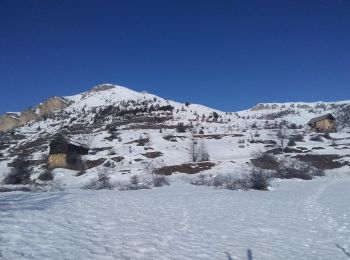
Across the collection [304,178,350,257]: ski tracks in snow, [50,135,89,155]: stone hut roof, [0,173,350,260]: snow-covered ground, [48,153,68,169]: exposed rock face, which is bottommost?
[304,178,350,257]: ski tracks in snow

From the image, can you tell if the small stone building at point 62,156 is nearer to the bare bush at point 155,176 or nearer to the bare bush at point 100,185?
the bare bush at point 155,176

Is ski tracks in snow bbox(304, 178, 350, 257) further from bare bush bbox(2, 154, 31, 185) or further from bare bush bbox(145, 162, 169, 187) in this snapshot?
bare bush bbox(2, 154, 31, 185)

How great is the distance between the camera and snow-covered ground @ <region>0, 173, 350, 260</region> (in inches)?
338

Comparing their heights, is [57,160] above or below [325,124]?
below

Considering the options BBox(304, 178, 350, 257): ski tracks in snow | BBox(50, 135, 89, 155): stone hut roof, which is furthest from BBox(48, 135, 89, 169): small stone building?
BBox(304, 178, 350, 257): ski tracks in snow

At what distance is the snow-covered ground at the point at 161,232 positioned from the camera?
28.1 feet

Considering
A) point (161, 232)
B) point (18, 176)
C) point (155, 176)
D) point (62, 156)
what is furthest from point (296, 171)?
point (62, 156)

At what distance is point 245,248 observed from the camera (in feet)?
33.3

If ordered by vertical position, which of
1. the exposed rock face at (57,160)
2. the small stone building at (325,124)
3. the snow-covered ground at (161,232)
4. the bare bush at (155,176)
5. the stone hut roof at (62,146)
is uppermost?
the small stone building at (325,124)

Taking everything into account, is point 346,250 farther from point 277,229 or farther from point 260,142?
point 260,142

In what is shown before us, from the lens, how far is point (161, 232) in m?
11.1

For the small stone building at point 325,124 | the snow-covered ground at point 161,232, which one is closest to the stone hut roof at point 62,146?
the snow-covered ground at point 161,232

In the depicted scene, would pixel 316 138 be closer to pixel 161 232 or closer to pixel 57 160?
pixel 57 160

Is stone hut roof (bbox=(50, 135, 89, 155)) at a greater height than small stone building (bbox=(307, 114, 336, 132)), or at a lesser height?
lesser
